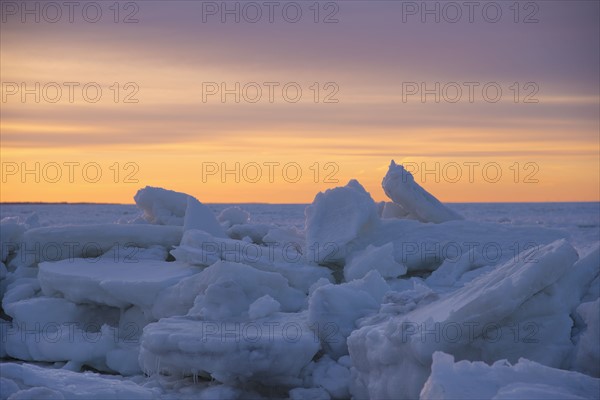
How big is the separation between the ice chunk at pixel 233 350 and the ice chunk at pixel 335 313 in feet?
0.44

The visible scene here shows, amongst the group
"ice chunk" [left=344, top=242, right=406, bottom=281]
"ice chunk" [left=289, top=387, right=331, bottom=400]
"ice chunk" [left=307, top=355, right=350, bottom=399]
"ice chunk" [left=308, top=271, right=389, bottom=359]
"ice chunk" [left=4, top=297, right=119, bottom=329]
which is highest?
"ice chunk" [left=344, top=242, right=406, bottom=281]

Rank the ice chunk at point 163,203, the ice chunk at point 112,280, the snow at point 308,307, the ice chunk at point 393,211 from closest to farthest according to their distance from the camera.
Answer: the snow at point 308,307 → the ice chunk at point 112,280 → the ice chunk at point 393,211 → the ice chunk at point 163,203

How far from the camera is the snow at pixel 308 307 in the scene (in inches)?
187

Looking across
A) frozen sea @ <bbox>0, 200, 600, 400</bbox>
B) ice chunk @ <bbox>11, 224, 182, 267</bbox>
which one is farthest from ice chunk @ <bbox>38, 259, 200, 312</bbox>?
ice chunk @ <bbox>11, 224, 182, 267</bbox>

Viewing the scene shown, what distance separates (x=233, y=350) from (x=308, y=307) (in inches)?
47.5

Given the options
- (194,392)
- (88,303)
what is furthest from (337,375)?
(88,303)

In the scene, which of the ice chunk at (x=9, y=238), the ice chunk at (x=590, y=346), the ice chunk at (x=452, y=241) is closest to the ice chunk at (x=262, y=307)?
the ice chunk at (x=452, y=241)

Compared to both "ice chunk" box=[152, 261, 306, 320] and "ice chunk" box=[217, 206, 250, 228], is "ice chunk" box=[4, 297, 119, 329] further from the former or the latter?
"ice chunk" box=[217, 206, 250, 228]

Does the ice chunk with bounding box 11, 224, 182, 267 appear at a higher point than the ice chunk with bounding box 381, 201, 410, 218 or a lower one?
lower

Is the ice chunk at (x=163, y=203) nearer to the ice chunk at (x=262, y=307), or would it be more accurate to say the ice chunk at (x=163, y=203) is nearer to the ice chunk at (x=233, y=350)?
the ice chunk at (x=262, y=307)

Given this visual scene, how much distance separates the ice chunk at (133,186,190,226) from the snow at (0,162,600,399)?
2 centimetres

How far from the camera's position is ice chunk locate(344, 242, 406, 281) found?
7652mm

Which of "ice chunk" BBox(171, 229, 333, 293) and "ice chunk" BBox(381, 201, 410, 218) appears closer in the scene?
"ice chunk" BBox(171, 229, 333, 293)

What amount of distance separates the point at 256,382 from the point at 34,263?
4357 millimetres
